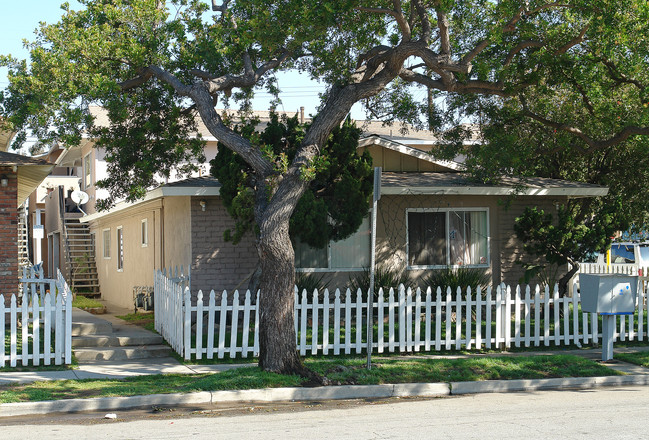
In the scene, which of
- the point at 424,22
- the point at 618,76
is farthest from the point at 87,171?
the point at 618,76

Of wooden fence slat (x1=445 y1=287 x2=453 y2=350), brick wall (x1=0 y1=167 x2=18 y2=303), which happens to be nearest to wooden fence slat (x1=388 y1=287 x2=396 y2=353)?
wooden fence slat (x1=445 y1=287 x2=453 y2=350)

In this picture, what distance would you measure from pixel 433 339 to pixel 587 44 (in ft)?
20.9

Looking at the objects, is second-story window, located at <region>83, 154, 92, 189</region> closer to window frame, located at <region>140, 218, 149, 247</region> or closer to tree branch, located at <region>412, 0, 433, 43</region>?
window frame, located at <region>140, 218, 149, 247</region>

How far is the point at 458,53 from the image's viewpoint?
1473cm

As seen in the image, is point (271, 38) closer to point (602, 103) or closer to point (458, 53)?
point (458, 53)

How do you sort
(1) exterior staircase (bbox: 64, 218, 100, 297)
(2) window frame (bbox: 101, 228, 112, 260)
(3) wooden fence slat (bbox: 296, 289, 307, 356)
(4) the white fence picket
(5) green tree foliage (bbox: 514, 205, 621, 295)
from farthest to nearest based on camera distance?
(1) exterior staircase (bbox: 64, 218, 100, 297)
(2) window frame (bbox: 101, 228, 112, 260)
(5) green tree foliage (bbox: 514, 205, 621, 295)
(3) wooden fence slat (bbox: 296, 289, 307, 356)
(4) the white fence picket

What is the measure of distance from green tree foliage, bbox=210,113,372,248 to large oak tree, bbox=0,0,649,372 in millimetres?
604

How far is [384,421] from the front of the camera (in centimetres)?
805

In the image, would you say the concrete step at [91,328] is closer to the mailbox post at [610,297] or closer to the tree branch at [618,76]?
the mailbox post at [610,297]

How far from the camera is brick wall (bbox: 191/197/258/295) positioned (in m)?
15.2

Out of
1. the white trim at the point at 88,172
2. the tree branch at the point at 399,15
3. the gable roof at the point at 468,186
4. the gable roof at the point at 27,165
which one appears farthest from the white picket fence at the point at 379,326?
the white trim at the point at 88,172

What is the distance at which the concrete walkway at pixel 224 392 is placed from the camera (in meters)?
8.70

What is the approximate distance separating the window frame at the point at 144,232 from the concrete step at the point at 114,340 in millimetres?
6820

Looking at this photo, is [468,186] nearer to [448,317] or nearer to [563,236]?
[563,236]
